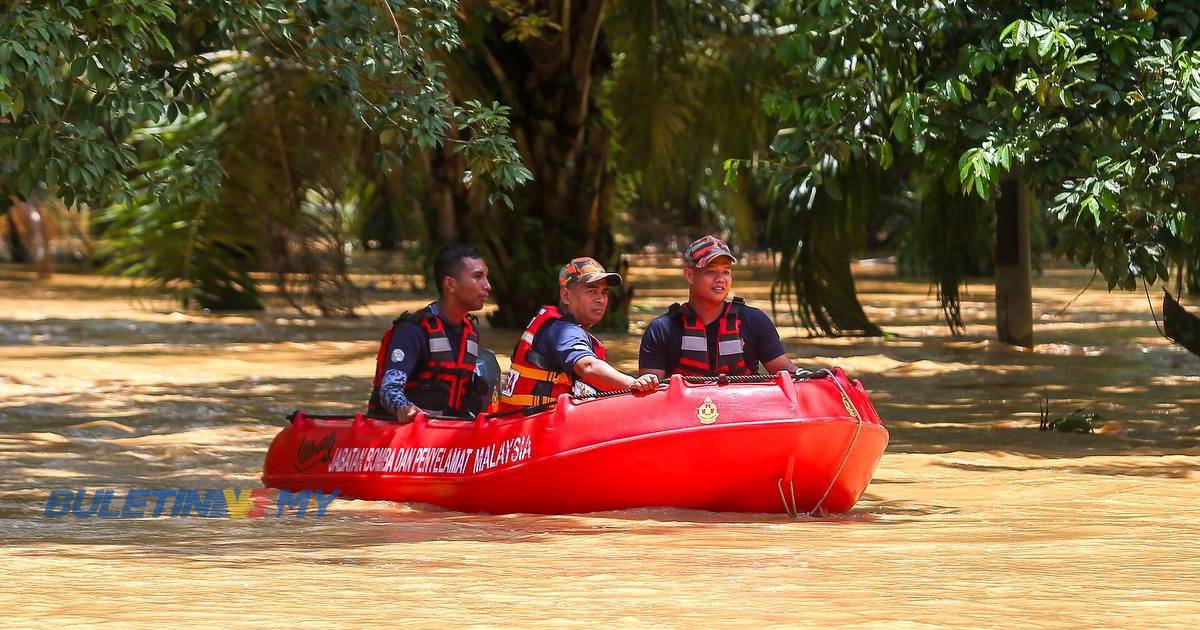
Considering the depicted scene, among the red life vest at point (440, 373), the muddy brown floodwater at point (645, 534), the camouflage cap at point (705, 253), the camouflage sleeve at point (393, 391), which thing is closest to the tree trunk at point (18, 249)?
the muddy brown floodwater at point (645, 534)

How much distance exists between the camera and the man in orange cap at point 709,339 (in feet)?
24.4

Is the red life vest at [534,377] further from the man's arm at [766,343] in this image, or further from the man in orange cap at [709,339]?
the man's arm at [766,343]

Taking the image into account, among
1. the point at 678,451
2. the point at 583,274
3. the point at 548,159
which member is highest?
the point at 548,159

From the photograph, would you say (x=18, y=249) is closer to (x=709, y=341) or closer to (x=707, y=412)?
(x=709, y=341)

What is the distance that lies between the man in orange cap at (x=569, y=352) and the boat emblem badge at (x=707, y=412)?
22 centimetres

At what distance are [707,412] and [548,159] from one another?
10.6 m

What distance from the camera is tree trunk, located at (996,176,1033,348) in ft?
50.8

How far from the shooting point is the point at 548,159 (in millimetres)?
17172

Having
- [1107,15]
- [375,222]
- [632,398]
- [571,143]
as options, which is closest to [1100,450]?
[1107,15]

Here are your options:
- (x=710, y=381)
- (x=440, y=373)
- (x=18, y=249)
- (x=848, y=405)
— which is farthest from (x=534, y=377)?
(x=18, y=249)

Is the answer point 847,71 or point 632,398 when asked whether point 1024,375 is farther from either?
point 632,398

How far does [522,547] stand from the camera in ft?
20.2

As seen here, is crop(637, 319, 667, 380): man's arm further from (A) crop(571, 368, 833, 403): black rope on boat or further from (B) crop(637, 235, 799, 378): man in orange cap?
(A) crop(571, 368, 833, 403): black rope on boat

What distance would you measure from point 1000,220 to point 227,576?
11.4m
